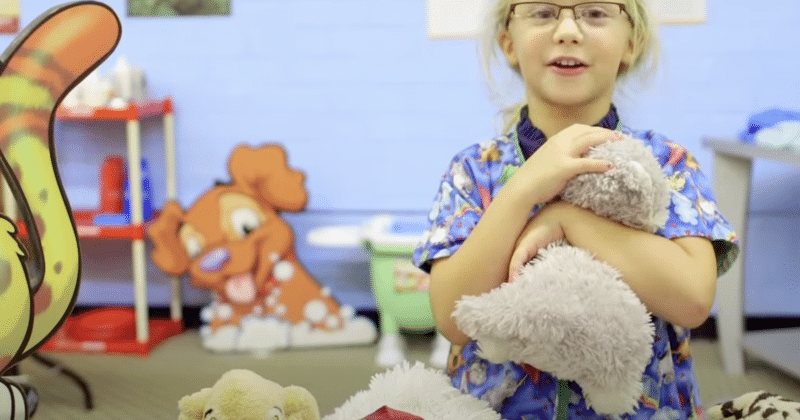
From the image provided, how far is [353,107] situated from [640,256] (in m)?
1.88

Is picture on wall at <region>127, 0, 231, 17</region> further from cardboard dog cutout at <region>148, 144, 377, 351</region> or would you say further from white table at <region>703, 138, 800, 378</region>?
white table at <region>703, 138, 800, 378</region>

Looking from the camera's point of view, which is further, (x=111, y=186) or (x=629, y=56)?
(x=111, y=186)

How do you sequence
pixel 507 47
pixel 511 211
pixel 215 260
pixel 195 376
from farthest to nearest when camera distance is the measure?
pixel 215 260, pixel 195 376, pixel 507 47, pixel 511 211

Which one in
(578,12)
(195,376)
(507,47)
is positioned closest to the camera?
(578,12)

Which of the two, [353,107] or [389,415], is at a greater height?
[353,107]

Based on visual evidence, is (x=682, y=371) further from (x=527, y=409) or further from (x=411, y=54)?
(x=411, y=54)

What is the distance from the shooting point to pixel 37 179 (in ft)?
2.50

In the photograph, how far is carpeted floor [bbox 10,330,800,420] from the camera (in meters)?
1.95

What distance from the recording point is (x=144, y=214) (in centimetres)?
251

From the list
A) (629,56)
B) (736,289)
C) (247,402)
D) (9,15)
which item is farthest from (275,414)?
(9,15)

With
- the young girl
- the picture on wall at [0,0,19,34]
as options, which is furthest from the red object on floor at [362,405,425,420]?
the picture on wall at [0,0,19,34]

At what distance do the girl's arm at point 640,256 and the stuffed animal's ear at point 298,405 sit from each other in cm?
25

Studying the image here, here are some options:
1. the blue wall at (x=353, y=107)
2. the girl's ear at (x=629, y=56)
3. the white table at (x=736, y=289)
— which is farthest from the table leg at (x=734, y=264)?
the girl's ear at (x=629, y=56)

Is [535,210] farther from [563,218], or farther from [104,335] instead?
[104,335]
